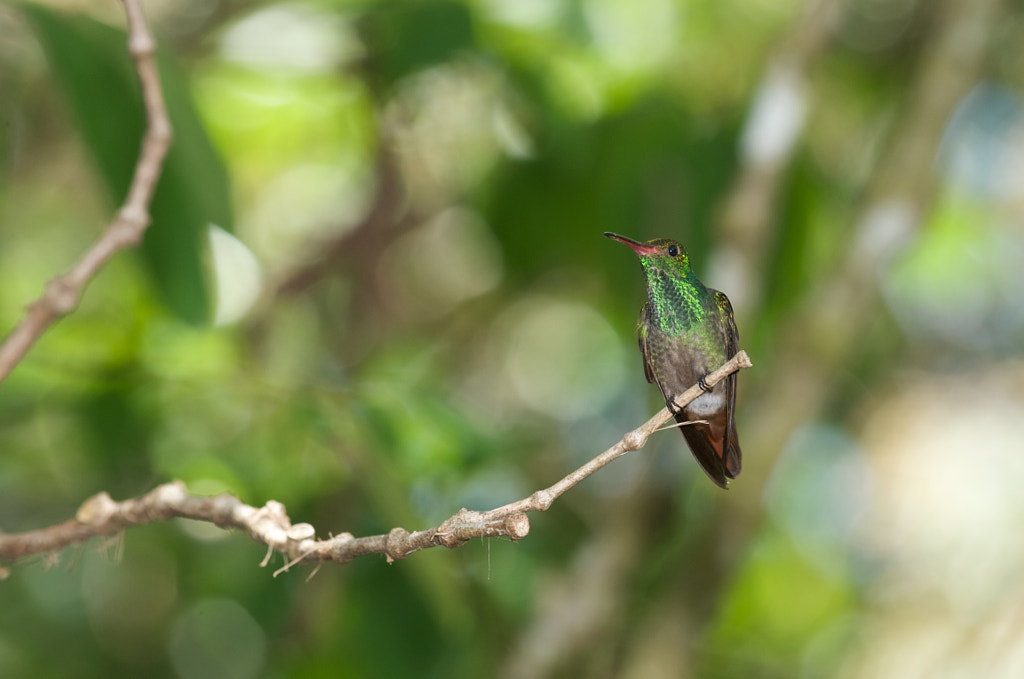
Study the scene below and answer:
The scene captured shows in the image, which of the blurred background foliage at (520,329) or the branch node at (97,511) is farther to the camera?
the blurred background foliage at (520,329)

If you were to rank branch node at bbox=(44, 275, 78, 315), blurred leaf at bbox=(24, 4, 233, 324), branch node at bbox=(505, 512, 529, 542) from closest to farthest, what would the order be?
branch node at bbox=(505, 512, 529, 542)
branch node at bbox=(44, 275, 78, 315)
blurred leaf at bbox=(24, 4, 233, 324)

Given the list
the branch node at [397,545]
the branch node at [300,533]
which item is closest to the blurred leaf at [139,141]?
the branch node at [300,533]

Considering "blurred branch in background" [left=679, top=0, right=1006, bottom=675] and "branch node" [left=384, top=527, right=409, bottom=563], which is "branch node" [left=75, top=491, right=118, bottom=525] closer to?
"branch node" [left=384, top=527, right=409, bottom=563]

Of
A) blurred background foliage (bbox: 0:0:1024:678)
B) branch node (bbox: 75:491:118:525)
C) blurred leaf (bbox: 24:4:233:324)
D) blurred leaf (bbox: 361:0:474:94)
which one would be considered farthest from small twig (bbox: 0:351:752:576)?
blurred leaf (bbox: 361:0:474:94)

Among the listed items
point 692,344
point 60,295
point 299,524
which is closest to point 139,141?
point 60,295

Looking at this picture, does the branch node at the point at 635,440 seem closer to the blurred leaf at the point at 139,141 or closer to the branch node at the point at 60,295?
the branch node at the point at 60,295

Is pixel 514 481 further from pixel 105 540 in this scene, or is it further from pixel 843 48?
pixel 843 48

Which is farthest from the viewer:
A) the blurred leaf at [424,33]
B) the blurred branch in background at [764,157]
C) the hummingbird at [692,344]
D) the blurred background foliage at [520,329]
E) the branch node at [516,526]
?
the blurred leaf at [424,33]
